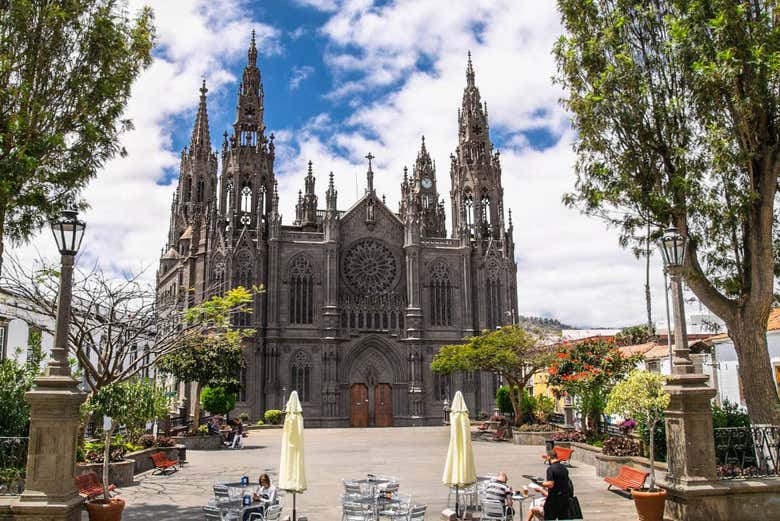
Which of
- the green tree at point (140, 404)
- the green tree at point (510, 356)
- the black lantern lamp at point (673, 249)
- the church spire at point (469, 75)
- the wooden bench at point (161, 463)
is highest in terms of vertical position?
the church spire at point (469, 75)

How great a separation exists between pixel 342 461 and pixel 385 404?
85.4 ft

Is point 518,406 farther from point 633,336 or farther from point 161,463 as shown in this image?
point 633,336

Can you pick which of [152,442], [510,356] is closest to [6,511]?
[152,442]

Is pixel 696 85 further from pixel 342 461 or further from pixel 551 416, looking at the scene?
pixel 551 416

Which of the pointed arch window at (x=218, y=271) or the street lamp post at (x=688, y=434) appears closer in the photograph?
the street lamp post at (x=688, y=434)

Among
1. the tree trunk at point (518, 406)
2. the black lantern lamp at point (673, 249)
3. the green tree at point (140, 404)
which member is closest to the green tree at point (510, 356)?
the tree trunk at point (518, 406)

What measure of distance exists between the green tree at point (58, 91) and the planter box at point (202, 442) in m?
16.5

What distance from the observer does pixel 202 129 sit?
6456 cm

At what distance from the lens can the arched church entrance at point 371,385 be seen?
158 ft

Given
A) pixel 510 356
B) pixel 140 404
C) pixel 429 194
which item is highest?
pixel 429 194

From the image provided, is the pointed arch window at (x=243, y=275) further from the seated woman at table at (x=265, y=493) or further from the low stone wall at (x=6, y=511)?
the low stone wall at (x=6, y=511)

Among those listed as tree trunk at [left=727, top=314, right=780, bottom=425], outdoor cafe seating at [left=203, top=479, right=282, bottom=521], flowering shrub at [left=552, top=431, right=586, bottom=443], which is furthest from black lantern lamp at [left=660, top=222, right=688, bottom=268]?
flowering shrub at [left=552, top=431, right=586, bottom=443]

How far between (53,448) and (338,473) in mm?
10896

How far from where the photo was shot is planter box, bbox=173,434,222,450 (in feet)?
94.8
